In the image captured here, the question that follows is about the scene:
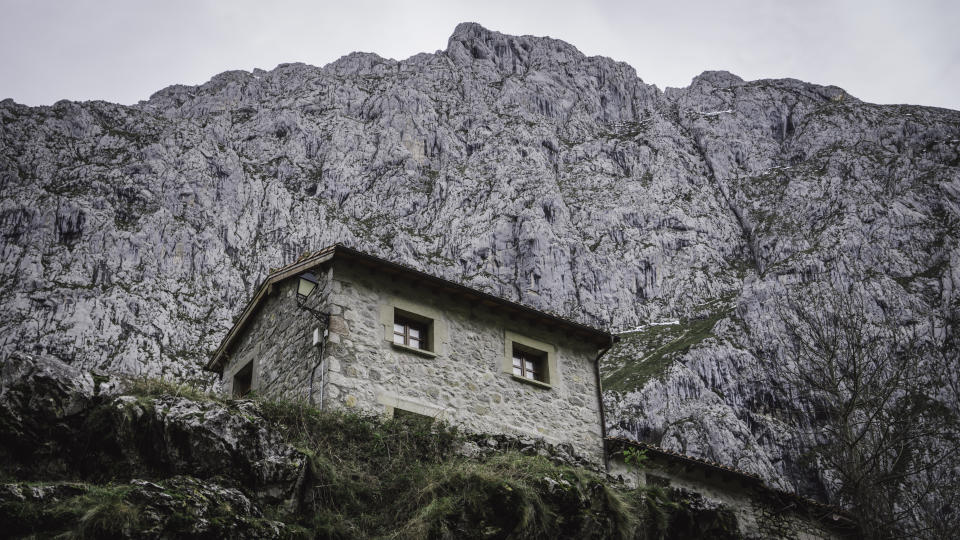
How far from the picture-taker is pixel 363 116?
4828 inches

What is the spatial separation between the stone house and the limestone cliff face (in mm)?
47970

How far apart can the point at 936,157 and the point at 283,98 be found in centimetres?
10280

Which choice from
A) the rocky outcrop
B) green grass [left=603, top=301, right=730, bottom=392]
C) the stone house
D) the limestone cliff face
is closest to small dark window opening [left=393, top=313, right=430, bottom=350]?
the stone house

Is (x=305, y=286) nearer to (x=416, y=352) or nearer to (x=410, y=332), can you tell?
(x=410, y=332)

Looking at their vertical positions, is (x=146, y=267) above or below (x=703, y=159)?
below

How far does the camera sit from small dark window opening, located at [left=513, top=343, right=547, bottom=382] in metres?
17.9

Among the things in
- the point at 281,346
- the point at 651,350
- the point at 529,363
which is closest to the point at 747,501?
the point at 529,363

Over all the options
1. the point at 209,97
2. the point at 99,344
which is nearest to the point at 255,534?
the point at 99,344

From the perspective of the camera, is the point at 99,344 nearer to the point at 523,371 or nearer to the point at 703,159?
the point at 523,371

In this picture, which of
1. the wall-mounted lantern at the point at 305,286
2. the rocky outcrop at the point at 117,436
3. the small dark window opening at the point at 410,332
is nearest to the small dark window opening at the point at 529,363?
the small dark window opening at the point at 410,332

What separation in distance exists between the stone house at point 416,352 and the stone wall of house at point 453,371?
3cm

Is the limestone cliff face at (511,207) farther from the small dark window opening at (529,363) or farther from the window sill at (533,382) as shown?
the window sill at (533,382)

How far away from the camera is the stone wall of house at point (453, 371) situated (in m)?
15.0

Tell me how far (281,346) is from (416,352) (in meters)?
A: 3.40
